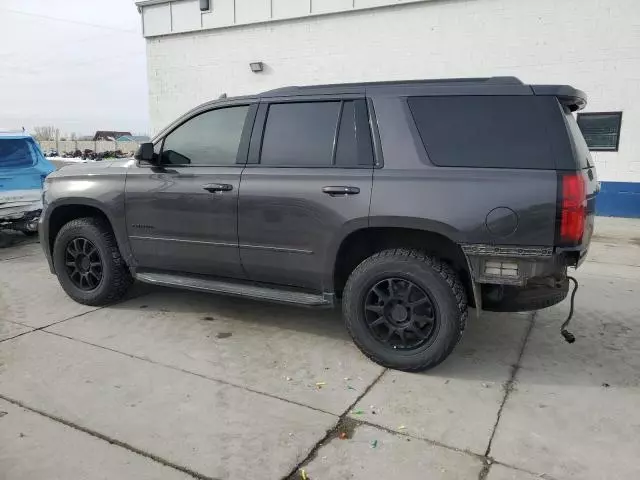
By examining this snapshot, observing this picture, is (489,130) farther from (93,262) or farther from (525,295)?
(93,262)

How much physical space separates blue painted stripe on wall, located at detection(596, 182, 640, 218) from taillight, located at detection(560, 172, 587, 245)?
8.46 m

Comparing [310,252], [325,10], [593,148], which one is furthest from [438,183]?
[325,10]

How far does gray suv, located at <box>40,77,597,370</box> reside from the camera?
3.23m

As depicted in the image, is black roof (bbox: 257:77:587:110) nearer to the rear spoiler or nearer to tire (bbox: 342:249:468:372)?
the rear spoiler

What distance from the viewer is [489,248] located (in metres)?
3.26

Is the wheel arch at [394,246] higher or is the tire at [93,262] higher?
the wheel arch at [394,246]

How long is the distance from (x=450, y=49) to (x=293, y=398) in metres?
10.1

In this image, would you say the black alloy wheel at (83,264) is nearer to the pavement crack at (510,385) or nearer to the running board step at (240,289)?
the running board step at (240,289)

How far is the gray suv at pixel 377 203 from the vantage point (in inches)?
127

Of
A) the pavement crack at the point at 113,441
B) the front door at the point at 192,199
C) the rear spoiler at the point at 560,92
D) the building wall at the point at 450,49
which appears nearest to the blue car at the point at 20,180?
the front door at the point at 192,199

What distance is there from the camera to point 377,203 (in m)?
3.52

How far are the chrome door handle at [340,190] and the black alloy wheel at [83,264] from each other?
98.9 inches

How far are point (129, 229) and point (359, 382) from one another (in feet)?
8.22

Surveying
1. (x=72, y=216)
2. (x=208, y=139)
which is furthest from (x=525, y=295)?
(x=72, y=216)
